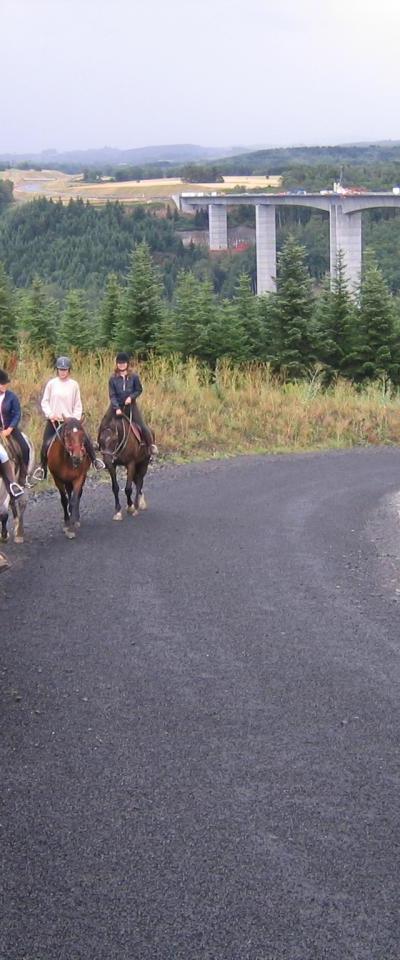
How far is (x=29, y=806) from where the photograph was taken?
606 cm

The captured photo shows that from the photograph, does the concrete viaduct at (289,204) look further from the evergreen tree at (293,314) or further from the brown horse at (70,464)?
the brown horse at (70,464)

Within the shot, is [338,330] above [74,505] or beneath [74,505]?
beneath

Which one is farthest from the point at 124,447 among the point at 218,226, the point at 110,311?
the point at 218,226

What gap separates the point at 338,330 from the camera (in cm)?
3353

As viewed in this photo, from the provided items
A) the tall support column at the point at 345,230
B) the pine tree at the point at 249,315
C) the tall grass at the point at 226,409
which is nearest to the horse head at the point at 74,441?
the tall grass at the point at 226,409

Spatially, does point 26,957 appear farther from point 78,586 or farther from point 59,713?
point 78,586

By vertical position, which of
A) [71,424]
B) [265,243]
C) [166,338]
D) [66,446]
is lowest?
[265,243]

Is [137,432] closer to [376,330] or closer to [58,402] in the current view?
[58,402]

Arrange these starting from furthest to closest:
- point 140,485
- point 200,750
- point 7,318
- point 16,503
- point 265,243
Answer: point 265,243 < point 7,318 < point 140,485 < point 16,503 < point 200,750

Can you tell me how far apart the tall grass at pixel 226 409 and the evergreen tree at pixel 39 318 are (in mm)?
4101

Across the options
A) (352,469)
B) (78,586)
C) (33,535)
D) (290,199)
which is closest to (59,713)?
(78,586)

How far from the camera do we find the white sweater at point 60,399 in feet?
47.8

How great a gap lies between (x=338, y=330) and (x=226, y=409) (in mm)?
9820

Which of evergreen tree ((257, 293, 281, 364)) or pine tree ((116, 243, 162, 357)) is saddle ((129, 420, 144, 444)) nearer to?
pine tree ((116, 243, 162, 357))
